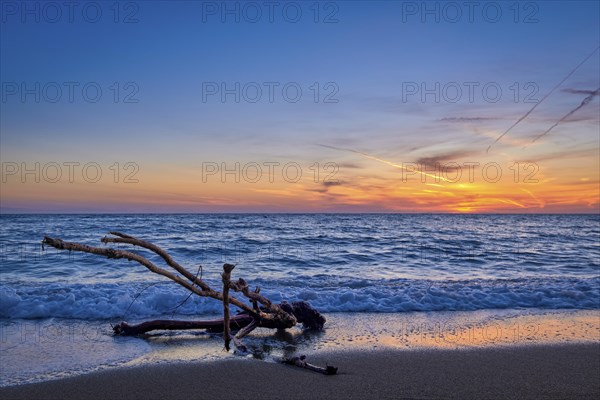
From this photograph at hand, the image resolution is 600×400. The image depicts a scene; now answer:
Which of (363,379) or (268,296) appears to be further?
(268,296)

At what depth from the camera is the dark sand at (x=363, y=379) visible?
5.70 m

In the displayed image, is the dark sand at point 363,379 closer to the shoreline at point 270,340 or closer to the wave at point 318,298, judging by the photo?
the shoreline at point 270,340

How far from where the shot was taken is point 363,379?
244 inches

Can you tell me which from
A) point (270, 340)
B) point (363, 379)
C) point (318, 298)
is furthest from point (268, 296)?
point (363, 379)

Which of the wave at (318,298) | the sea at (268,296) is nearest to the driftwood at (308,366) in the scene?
the sea at (268,296)

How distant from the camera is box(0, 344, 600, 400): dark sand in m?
5.70

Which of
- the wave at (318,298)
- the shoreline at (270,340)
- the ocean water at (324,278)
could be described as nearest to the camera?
the shoreline at (270,340)

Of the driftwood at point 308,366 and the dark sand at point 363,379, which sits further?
the driftwood at point 308,366

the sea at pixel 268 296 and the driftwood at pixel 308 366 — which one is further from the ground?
the driftwood at pixel 308 366

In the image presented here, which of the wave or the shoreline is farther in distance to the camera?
the wave

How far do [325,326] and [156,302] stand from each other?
452 cm

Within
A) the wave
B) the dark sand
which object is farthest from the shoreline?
the wave

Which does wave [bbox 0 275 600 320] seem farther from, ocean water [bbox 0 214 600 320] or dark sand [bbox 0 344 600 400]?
dark sand [bbox 0 344 600 400]

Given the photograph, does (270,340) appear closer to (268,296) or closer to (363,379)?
(363,379)
